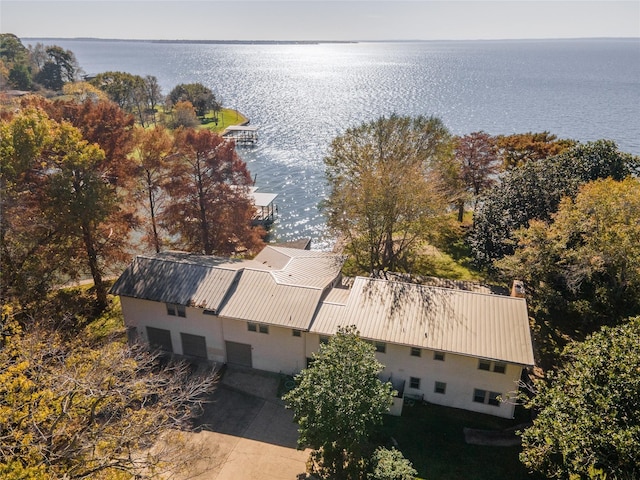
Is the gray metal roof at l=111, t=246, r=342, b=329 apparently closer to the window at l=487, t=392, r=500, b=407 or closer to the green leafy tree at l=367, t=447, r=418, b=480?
the green leafy tree at l=367, t=447, r=418, b=480

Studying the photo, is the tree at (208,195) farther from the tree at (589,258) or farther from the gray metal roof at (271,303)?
the tree at (589,258)

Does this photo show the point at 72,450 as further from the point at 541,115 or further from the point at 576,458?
the point at 541,115

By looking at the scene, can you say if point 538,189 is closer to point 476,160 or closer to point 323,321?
point 476,160

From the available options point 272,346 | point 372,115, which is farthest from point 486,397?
point 372,115

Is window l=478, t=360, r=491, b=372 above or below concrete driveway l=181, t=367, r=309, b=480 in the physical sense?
above

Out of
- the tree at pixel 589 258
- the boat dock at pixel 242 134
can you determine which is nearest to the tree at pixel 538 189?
the tree at pixel 589 258

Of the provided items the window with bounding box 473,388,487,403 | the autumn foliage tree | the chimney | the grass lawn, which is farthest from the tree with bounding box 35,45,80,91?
the window with bounding box 473,388,487,403

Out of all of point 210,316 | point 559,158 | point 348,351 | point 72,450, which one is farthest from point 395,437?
point 559,158
